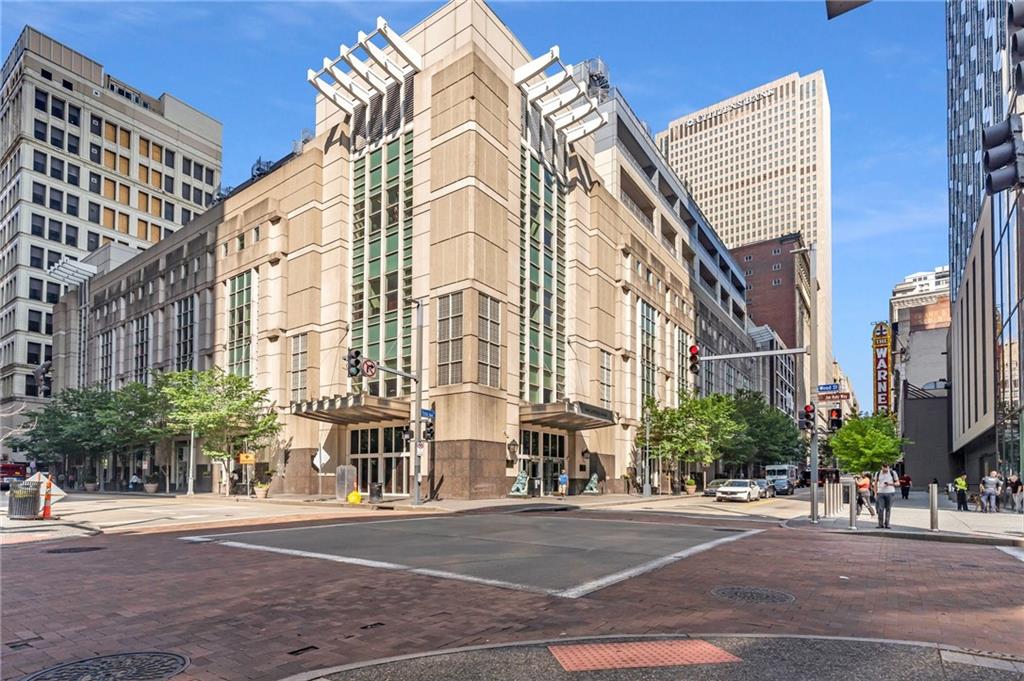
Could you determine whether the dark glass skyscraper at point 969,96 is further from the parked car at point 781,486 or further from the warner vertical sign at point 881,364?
the warner vertical sign at point 881,364

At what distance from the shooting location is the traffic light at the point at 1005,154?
8.59 metres

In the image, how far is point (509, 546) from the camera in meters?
14.9

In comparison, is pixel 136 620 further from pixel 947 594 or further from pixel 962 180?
pixel 962 180

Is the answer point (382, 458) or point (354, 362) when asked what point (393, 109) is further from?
point (354, 362)

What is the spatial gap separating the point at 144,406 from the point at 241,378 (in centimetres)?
1020

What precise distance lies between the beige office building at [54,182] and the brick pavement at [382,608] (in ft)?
270

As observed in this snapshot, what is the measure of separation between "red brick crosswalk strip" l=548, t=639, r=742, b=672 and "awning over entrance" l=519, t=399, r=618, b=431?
109ft

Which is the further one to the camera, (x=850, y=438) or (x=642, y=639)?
(x=850, y=438)

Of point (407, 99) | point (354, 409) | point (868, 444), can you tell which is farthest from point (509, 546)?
point (868, 444)

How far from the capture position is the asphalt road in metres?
11.0

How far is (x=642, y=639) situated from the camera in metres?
6.94

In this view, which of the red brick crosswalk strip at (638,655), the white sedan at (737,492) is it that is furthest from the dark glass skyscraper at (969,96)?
the red brick crosswalk strip at (638,655)

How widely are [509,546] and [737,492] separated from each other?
96.4 feet

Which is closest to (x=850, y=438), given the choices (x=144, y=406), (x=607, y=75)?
(x=607, y=75)
